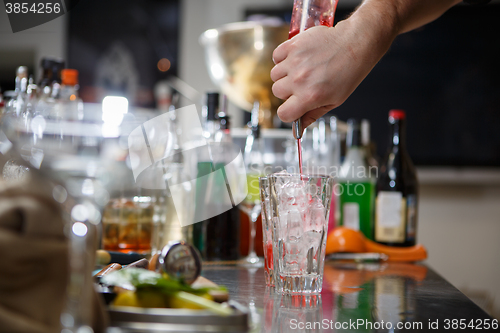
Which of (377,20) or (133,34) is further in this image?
(133,34)

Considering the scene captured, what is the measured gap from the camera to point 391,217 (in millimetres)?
Result: 1098

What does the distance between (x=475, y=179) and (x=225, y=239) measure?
7.51 ft

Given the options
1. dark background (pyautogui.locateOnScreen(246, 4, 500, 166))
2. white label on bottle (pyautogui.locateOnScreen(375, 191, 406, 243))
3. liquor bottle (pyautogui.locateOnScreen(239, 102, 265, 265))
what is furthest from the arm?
dark background (pyautogui.locateOnScreen(246, 4, 500, 166))

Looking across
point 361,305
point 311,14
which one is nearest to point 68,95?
point 311,14

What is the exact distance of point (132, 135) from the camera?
1.06 metres

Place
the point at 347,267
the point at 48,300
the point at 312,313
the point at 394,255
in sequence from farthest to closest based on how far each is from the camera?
the point at 394,255, the point at 347,267, the point at 312,313, the point at 48,300

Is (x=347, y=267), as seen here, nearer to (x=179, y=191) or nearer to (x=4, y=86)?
(x=179, y=191)

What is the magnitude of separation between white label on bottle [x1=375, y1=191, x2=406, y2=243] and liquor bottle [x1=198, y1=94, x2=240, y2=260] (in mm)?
365

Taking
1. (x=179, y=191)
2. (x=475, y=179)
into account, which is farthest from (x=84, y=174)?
(x=475, y=179)

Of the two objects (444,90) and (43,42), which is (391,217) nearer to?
(444,90)

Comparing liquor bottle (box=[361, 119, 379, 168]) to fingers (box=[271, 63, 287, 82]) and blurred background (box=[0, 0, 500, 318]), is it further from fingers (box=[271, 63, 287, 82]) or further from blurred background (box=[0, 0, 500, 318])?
blurred background (box=[0, 0, 500, 318])

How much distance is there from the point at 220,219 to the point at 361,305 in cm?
41

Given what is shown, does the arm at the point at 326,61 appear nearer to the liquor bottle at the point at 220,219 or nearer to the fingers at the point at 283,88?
the fingers at the point at 283,88

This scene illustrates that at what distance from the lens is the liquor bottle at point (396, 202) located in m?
1.09
